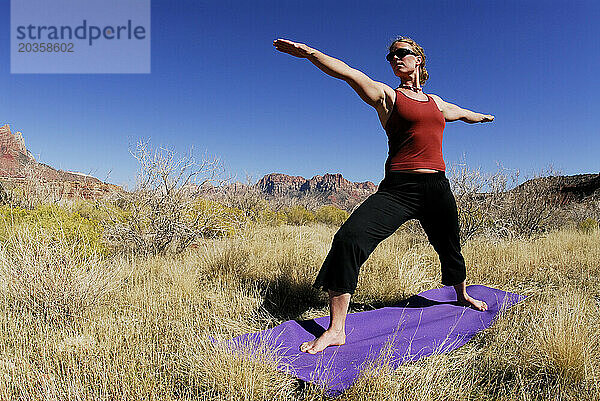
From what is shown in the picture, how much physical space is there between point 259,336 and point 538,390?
1634mm

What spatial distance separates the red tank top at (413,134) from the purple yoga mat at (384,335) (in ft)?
3.99

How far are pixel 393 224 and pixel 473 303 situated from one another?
47.9 inches

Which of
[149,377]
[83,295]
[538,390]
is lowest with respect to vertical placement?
[538,390]

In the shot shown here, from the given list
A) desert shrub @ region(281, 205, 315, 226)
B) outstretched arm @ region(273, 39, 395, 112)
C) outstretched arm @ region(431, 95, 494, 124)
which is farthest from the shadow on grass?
desert shrub @ region(281, 205, 315, 226)

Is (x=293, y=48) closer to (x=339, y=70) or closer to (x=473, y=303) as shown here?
(x=339, y=70)

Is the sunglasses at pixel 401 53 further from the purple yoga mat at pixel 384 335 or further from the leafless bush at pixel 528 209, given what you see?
the leafless bush at pixel 528 209

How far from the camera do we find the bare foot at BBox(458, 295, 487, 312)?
3244 millimetres

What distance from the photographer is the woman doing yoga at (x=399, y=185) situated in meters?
2.59

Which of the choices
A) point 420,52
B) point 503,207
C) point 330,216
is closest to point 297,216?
point 330,216

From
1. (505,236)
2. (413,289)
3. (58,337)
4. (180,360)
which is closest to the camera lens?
(180,360)

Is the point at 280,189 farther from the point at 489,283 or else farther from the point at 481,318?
the point at 481,318

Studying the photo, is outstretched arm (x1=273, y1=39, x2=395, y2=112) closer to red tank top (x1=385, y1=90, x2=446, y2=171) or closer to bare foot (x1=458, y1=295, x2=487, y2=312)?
red tank top (x1=385, y1=90, x2=446, y2=171)

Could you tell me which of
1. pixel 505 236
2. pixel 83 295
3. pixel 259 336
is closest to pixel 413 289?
pixel 259 336

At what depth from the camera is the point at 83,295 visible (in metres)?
3.10
